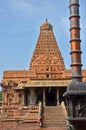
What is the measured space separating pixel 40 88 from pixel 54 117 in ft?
27.9

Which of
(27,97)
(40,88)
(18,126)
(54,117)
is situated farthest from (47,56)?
(18,126)

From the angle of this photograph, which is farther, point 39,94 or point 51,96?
point 51,96

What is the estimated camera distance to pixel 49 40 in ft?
149

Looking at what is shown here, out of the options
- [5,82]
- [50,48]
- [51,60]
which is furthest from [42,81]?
[50,48]

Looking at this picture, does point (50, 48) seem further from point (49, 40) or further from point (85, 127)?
point (85, 127)

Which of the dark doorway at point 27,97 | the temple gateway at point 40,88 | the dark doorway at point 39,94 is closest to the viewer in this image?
the temple gateway at point 40,88

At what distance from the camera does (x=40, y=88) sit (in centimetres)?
3244

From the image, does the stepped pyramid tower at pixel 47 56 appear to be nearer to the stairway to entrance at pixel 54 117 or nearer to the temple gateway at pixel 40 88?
the temple gateway at pixel 40 88

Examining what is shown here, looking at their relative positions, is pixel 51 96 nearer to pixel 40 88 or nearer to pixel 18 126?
pixel 40 88

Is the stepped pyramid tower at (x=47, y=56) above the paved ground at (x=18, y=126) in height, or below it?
above

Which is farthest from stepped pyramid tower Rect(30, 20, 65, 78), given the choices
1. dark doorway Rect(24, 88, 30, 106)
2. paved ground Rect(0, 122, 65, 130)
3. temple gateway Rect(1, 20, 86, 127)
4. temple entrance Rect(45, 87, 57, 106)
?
paved ground Rect(0, 122, 65, 130)

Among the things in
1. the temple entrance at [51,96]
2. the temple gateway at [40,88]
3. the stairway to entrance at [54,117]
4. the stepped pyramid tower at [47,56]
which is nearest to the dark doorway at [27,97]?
the temple gateway at [40,88]

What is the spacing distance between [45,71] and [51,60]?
1.90 m

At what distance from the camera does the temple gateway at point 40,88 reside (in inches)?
982
